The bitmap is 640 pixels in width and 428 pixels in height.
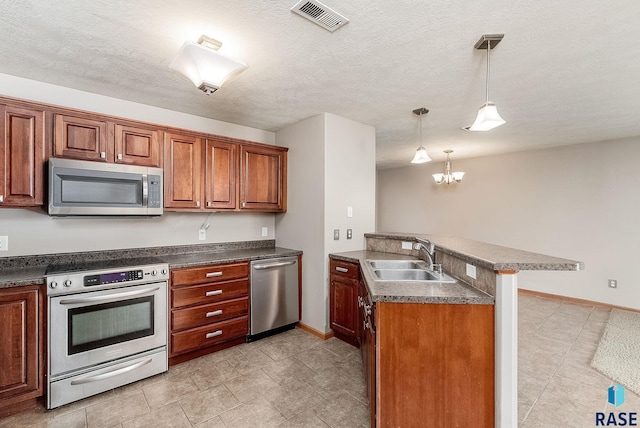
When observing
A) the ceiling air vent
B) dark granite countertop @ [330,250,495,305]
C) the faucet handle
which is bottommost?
dark granite countertop @ [330,250,495,305]

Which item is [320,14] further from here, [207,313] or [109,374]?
[109,374]

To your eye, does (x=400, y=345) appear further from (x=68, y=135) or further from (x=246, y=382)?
(x=68, y=135)

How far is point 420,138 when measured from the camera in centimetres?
439

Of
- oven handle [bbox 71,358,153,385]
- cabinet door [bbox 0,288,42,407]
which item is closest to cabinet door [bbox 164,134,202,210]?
cabinet door [bbox 0,288,42,407]

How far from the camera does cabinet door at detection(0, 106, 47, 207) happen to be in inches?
84.5

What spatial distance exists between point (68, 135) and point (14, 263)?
→ 3.78 ft

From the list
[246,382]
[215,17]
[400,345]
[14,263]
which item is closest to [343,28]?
[215,17]

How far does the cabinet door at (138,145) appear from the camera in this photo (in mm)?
2627

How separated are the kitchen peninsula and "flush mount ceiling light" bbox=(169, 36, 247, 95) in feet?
5.57

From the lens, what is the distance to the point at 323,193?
3264 millimetres

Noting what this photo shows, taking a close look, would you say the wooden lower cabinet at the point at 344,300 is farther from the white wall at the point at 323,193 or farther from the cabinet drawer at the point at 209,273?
the cabinet drawer at the point at 209,273

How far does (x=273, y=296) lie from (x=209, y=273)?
79 centimetres

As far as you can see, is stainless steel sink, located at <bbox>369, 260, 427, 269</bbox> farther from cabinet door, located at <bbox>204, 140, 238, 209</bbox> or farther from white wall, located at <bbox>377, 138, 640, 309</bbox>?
white wall, located at <bbox>377, 138, 640, 309</bbox>

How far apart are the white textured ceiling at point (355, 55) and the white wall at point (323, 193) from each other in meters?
0.28
